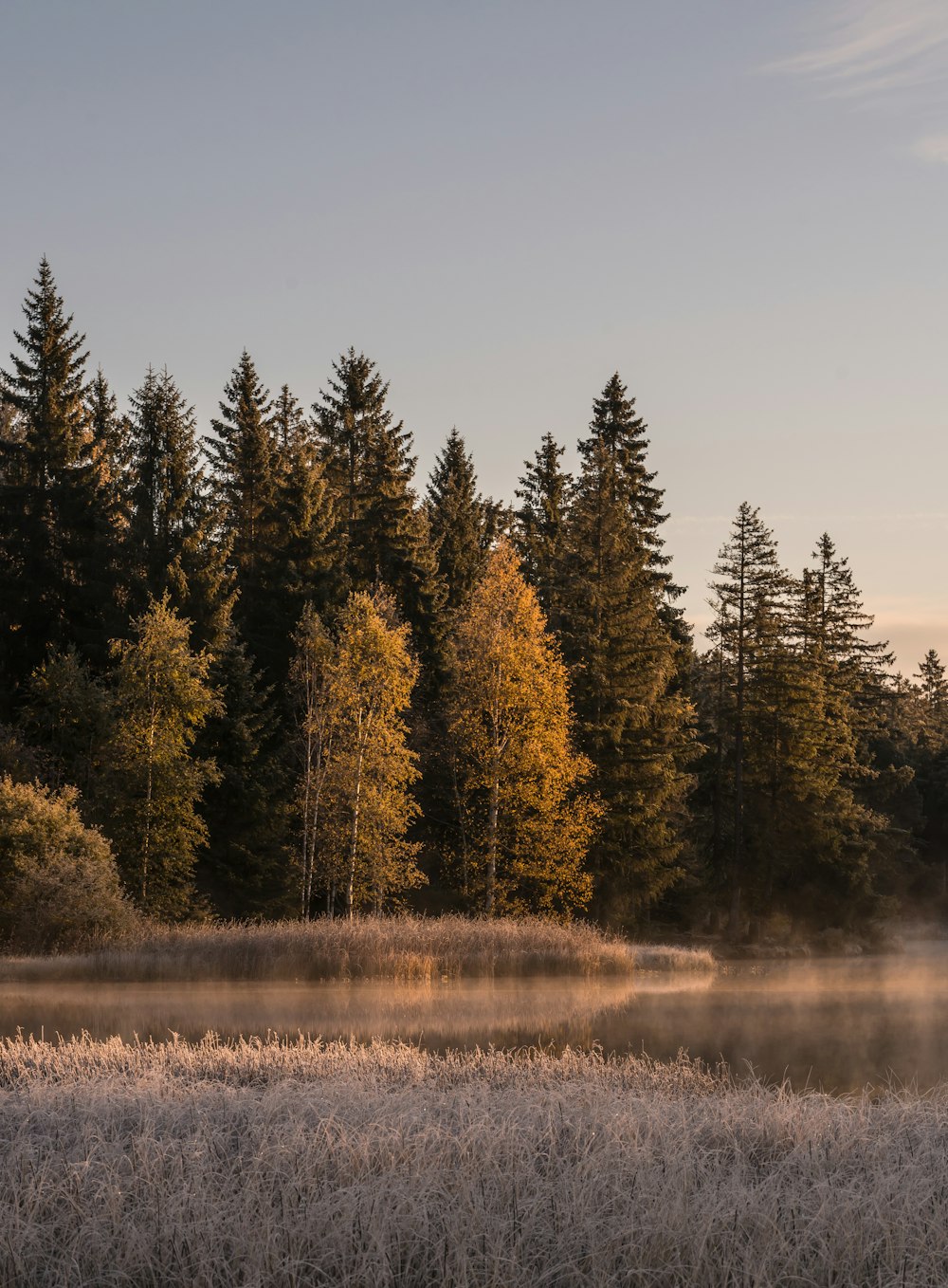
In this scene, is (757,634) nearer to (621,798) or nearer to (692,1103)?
(621,798)

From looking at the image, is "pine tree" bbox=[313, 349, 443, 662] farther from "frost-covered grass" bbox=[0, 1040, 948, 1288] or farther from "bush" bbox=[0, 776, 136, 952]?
"frost-covered grass" bbox=[0, 1040, 948, 1288]

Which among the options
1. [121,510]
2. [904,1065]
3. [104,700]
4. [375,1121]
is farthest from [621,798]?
[375,1121]

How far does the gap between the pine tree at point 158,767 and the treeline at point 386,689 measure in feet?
0.36

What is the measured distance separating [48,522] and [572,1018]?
3430cm

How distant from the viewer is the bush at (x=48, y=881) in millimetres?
31266

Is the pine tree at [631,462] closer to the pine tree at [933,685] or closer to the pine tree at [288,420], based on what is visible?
the pine tree at [288,420]

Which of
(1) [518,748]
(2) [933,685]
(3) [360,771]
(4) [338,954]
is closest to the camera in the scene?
(4) [338,954]

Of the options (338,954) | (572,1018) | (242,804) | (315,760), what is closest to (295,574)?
(315,760)

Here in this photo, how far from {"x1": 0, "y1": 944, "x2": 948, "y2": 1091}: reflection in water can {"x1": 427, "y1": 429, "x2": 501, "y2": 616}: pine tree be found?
31038 mm

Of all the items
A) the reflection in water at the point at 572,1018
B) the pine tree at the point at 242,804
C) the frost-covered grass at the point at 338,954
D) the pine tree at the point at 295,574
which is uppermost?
the pine tree at the point at 295,574

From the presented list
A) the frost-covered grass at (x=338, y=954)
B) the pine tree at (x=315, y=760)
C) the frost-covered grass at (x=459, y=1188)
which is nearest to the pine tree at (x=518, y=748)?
the pine tree at (x=315, y=760)

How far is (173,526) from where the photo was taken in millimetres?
49938

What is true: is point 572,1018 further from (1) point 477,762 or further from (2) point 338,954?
(1) point 477,762

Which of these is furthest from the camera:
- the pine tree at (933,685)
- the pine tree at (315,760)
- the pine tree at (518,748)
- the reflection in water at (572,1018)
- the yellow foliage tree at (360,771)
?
the pine tree at (933,685)
